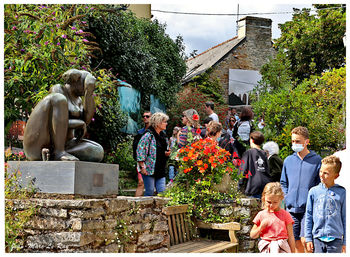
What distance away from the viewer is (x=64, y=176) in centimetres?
398

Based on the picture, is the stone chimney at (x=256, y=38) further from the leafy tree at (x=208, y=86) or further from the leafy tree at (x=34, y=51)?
the leafy tree at (x=34, y=51)

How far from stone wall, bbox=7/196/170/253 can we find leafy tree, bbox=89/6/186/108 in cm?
600

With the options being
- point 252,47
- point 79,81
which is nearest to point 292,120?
point 79,81

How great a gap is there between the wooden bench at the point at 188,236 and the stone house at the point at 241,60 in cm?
1306

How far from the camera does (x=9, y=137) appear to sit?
976 centimetres

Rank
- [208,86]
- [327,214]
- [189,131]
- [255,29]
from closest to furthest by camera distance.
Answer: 1. [327,214]
2. [189,131]
3. [208,86]
4. [255,29]

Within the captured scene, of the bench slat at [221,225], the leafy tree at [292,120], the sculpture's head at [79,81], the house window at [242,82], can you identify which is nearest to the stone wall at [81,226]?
the sculpture's head at [79,81]

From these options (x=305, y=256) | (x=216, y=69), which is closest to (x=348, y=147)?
(x=305, y=256)

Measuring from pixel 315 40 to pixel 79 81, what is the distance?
55.8 feet

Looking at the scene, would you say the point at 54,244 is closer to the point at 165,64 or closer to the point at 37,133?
the point at 37,133

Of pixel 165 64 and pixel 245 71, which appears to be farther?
pixel 245 71

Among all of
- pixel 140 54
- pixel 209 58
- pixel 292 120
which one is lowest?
pixel 292 120

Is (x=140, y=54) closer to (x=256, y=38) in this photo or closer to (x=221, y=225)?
(x=221, y=225)

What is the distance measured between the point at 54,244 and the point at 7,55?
406 cm
